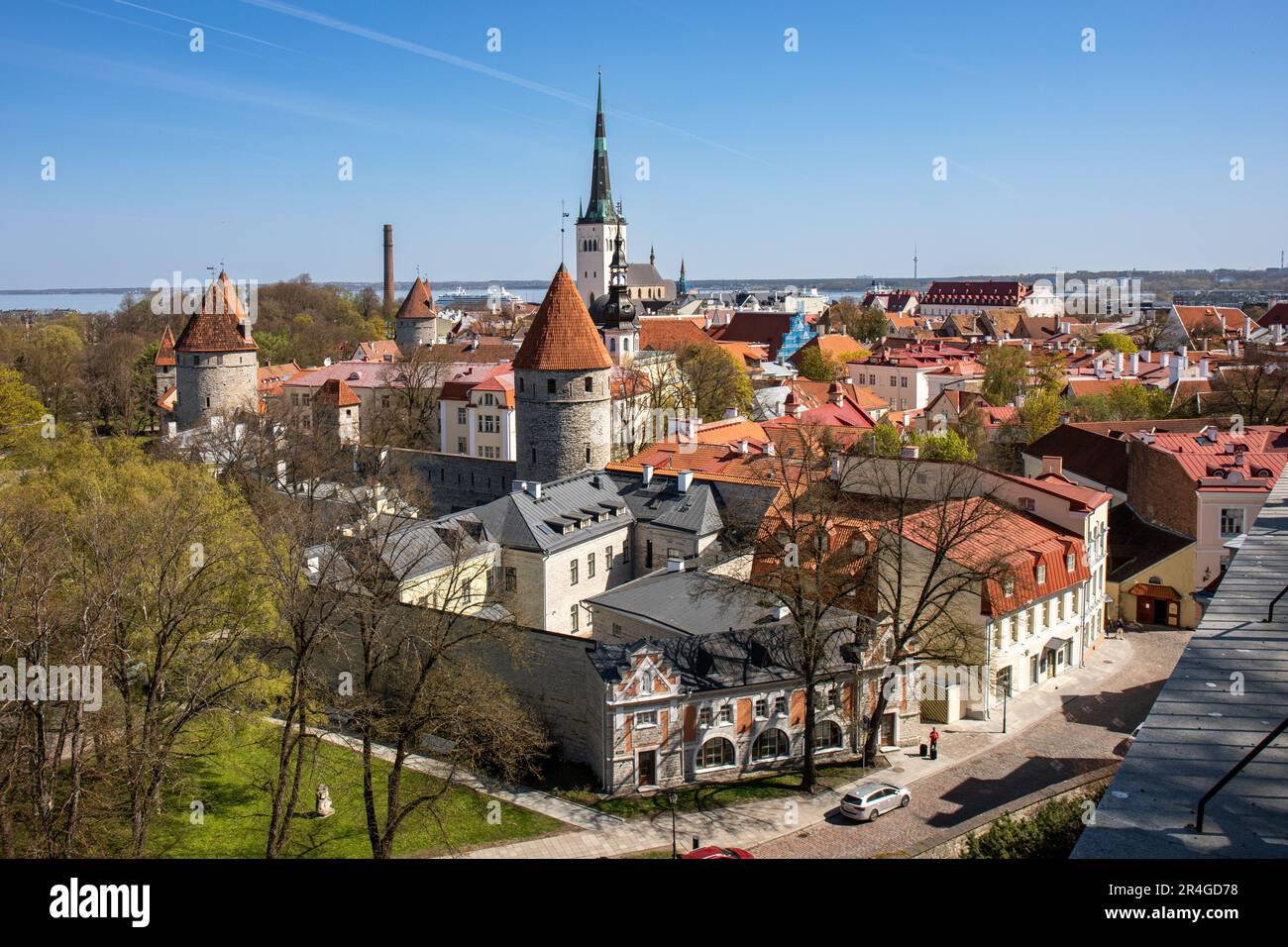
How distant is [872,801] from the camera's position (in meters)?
19.1

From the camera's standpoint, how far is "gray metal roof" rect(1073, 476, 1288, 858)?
5.11 metres

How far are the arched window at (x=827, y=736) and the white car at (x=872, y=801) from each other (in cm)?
256

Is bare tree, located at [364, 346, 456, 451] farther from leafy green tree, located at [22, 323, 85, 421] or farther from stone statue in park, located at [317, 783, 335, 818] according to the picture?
stone statue in park, located at [317, 783, 335, 818]

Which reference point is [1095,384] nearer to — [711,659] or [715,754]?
[711,659]

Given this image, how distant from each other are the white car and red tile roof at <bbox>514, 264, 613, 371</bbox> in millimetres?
18079

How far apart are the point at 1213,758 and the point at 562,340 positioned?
2952cm

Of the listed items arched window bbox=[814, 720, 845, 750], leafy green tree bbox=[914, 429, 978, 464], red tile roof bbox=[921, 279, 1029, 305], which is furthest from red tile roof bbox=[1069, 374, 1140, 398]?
red tile roof bbox=[921, 279, 1029, 305]

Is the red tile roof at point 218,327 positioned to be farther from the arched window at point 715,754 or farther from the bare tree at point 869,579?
the arched window at point 715,754

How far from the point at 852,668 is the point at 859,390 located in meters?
A: 38.3

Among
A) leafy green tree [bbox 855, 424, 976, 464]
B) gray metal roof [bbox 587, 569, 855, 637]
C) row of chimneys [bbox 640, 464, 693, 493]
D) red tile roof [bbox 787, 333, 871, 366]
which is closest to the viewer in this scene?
gray metal roof [bbox 587, 569, 855, 637]

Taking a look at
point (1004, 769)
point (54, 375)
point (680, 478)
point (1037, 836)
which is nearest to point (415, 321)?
point (54, 375)

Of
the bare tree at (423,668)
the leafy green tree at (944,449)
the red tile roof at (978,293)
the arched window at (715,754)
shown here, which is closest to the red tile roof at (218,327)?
the bare tree at (423,668)

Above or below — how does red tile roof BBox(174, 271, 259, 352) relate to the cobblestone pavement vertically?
above

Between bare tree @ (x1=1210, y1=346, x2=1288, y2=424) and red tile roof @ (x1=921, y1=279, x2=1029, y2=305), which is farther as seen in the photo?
red tile roof @ (x1=921, y1=279, x2=1029, y2=305)
